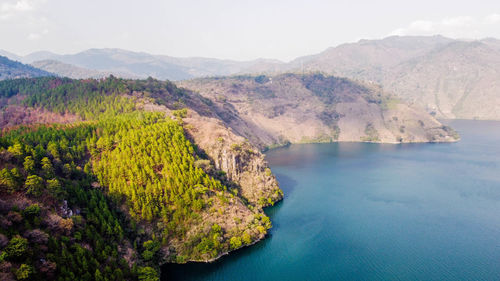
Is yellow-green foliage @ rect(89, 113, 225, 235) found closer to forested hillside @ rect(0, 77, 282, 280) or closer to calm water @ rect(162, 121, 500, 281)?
forested hillside @ rect(0, 77, 282, 280)

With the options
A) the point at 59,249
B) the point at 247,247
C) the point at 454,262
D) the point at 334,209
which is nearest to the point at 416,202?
the point at 334,209

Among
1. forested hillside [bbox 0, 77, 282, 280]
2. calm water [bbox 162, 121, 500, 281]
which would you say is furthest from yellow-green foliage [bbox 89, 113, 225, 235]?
calm water [bbox 162, 121, 500, 281]

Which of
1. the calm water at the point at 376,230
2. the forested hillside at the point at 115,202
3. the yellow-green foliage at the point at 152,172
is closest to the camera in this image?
the forested hillside at the point at 115,202

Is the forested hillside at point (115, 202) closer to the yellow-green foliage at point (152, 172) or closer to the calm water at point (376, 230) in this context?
the yellow-green foliage at point (152, 172)

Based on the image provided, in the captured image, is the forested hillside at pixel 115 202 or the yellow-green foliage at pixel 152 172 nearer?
the forested hillside at pixel 115 202

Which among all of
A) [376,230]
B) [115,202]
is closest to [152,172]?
[115,202]

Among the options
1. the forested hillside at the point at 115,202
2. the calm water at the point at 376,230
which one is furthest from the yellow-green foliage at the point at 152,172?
the calm water at the point at 376,230
